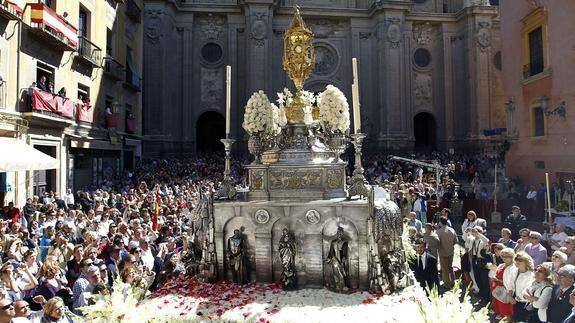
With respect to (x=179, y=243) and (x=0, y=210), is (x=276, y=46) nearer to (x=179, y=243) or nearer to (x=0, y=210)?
(x=0, y=210)

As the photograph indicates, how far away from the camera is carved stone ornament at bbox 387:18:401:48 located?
37156 mm

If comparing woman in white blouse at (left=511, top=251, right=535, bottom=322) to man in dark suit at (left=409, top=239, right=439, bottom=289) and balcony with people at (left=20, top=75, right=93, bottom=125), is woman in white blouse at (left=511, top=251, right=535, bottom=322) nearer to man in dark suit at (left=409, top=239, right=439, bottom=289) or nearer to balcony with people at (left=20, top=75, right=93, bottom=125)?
man in dark suit at (left=409, top=239, right=439, bottom=289)

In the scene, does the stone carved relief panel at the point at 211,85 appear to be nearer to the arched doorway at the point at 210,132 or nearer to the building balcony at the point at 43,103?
the arched doorway at the point at 210,132

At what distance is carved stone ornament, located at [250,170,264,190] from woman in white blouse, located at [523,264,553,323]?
4.38m

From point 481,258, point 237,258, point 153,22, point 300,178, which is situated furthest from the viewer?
point 153,22

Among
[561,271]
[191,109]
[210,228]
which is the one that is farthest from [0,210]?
[191,109]

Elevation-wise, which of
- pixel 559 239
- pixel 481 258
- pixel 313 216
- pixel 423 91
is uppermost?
pixel 423 91

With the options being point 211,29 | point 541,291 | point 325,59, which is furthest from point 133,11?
point 541,291

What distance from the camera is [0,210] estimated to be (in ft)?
47.8

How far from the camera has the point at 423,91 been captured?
132 ft

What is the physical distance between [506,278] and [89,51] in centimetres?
2145

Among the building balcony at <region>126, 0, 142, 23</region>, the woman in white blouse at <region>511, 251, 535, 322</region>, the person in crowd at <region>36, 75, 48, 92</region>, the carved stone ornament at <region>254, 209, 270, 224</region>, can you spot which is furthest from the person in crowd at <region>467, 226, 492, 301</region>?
the building balcony at <region>126, 0, 142, 23</region>

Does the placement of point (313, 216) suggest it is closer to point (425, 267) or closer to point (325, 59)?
point (425, 267)

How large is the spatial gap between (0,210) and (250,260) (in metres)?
11.0
